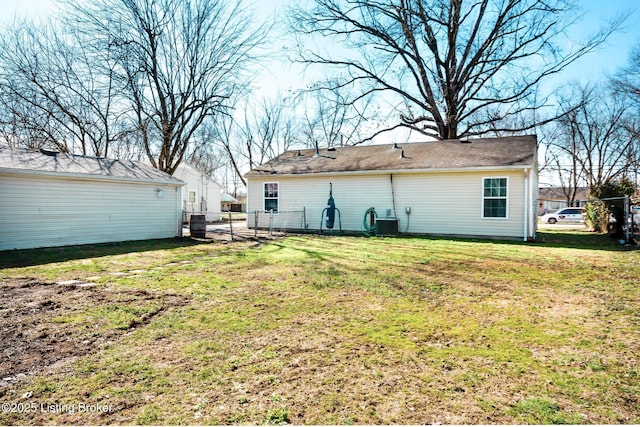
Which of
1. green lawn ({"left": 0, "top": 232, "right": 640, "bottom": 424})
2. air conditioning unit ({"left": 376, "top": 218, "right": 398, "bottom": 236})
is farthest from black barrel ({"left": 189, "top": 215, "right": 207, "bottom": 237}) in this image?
air conditioning unit ({"left": 376, "top": 218, "right": 398, "bottom": 236})

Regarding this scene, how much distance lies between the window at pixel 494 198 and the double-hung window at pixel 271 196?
8.47 m

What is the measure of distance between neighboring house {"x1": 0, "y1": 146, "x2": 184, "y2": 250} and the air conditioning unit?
7449 millimetres

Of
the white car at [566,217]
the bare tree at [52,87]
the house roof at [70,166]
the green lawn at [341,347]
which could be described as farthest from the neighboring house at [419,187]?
the white car at [566,217]

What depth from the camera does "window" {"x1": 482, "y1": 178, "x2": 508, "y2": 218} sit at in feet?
40.1

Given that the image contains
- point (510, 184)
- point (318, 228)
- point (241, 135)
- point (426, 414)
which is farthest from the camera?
point (241, 135)

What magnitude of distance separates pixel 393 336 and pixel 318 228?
1189 centimetres

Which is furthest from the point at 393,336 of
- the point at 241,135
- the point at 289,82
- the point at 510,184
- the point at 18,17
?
the point at 241,135

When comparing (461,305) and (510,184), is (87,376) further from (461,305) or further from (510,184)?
(510,184)

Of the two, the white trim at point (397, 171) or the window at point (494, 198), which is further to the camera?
the window at point (494, 198)

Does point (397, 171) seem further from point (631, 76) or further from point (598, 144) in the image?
point (598, 144)

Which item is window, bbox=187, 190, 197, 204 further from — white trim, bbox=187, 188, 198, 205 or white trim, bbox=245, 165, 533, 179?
white trim, bbox=245, 165, 533, 179

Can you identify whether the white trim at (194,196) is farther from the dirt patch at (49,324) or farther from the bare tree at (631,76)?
the bare tree at (631,76)

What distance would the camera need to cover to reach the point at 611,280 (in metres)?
5.92

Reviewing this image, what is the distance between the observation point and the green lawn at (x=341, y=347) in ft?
7.54
